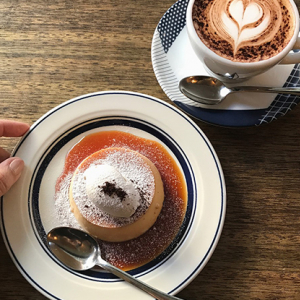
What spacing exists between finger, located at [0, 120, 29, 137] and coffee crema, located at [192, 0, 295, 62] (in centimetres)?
51

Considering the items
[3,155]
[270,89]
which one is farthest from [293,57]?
[3,155]

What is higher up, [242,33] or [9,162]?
[242,33]

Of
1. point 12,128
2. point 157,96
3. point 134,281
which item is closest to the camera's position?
point 134,281

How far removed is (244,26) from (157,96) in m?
0.29

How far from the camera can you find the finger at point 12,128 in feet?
2.82

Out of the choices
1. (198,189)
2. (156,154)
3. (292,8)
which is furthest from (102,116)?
(292,8)

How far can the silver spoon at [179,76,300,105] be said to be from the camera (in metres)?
0.86

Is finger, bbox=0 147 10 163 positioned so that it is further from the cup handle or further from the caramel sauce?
the cup handle

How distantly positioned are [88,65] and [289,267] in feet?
2.55

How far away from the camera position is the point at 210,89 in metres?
0.88

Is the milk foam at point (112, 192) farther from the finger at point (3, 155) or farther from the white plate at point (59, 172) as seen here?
the finger at point (3, 155)

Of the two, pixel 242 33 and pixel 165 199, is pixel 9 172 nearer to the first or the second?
pixel 165 199

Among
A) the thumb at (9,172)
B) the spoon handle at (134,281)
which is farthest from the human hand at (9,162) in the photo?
the spoon handle at (134,281)

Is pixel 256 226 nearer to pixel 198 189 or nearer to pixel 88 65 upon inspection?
pixel 198 189
